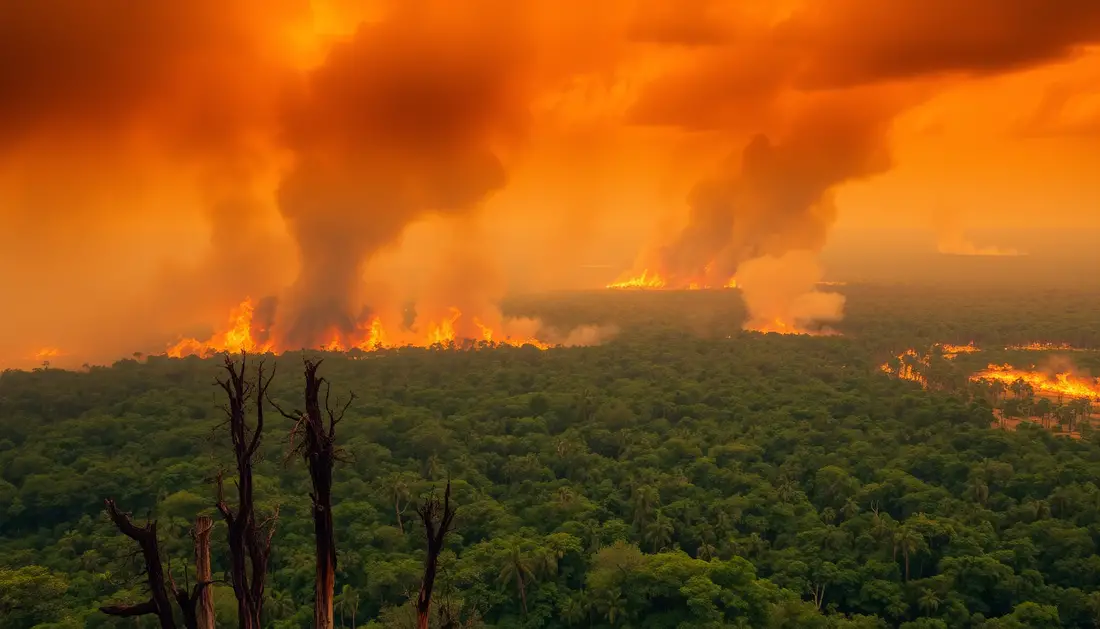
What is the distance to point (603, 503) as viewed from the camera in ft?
233

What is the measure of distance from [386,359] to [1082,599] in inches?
4376

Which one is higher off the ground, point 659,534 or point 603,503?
point 603,503

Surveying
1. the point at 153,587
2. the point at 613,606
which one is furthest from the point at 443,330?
the point at 153,587

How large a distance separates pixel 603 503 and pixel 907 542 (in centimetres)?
2589

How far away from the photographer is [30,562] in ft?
197

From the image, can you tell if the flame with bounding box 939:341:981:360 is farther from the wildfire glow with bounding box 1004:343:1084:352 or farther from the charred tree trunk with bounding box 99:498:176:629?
the charred tree trunk with bounding box 99:498:176:629

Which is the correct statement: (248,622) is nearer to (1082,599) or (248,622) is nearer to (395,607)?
(395,607)

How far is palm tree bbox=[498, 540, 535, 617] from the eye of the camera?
55156 mm

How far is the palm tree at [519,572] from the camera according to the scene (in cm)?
5516

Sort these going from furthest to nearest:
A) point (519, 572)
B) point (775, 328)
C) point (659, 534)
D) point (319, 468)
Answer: point (775, 328)
point (659, 534)
point (519, 572)
point (319, 468)

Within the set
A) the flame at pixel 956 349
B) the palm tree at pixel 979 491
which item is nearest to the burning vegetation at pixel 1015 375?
the flame at pixel 956 349

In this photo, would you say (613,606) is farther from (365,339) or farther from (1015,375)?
(1015,375)

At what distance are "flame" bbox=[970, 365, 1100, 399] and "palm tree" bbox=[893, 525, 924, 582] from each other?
280 feet

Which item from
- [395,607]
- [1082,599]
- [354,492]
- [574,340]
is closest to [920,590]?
[1082,599]
